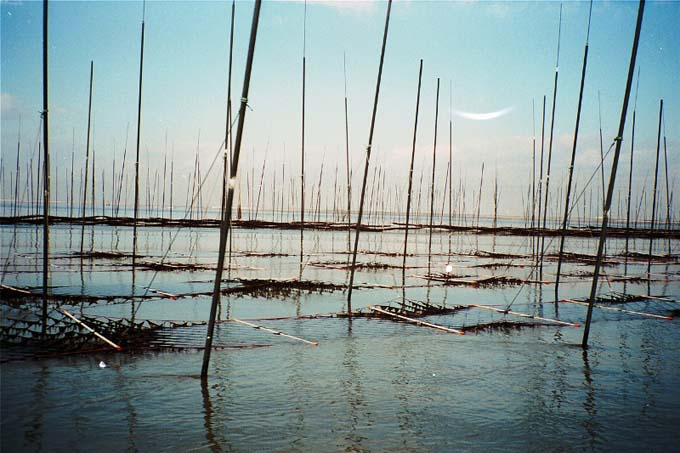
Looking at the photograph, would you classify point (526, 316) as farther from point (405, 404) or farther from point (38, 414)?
point (38, 414)

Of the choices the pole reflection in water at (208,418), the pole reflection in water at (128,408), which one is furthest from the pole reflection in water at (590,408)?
the pole reflection in water at (128,408)

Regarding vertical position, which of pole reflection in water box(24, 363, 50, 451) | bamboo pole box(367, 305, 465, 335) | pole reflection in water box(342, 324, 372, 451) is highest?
bamboo pole box(367, 305, 465, 335)

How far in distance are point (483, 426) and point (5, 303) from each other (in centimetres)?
1441

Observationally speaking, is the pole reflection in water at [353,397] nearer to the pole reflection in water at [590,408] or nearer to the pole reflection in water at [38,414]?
the pole reflection in water at [590,408]

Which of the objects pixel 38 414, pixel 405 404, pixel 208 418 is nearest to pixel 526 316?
pixel 405 404

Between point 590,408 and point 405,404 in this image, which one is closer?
point 405,404

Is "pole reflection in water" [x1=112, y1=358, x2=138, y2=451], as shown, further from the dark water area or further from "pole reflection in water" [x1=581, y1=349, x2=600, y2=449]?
"pole reflection in water" [x1=581, y1=349, x2=600, y2=449]

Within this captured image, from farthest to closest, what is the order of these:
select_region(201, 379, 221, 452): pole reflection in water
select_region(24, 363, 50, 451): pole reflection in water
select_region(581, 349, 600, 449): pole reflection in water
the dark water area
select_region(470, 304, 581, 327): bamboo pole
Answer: select_region(470, 304, 581, 327): bamboo pole, select_region(581, 349, 600, 449): pole reflection in water, the dark water area, select_region(201, 379, 221, 452): pole reflection in water, select_region(24, 363, 50, 451): pole reflection in water

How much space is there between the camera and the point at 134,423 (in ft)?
24.3

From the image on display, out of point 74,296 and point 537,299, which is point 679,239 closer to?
point 537,299

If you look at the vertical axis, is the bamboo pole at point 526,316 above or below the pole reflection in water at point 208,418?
above

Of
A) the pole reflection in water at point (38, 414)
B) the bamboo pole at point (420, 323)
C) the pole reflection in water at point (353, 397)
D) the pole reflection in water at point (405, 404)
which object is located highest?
the bamboo pole at point (420, 323)

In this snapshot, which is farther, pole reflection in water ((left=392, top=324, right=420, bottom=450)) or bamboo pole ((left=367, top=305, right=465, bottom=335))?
bamboo pole ((left=367, top=305, right=465, bottom=335))

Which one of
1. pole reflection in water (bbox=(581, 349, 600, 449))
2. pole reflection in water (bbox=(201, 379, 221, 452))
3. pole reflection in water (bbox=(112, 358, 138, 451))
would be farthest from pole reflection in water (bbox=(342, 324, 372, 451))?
pole reflection in water (bbox=(581, 349, 600, 449))
